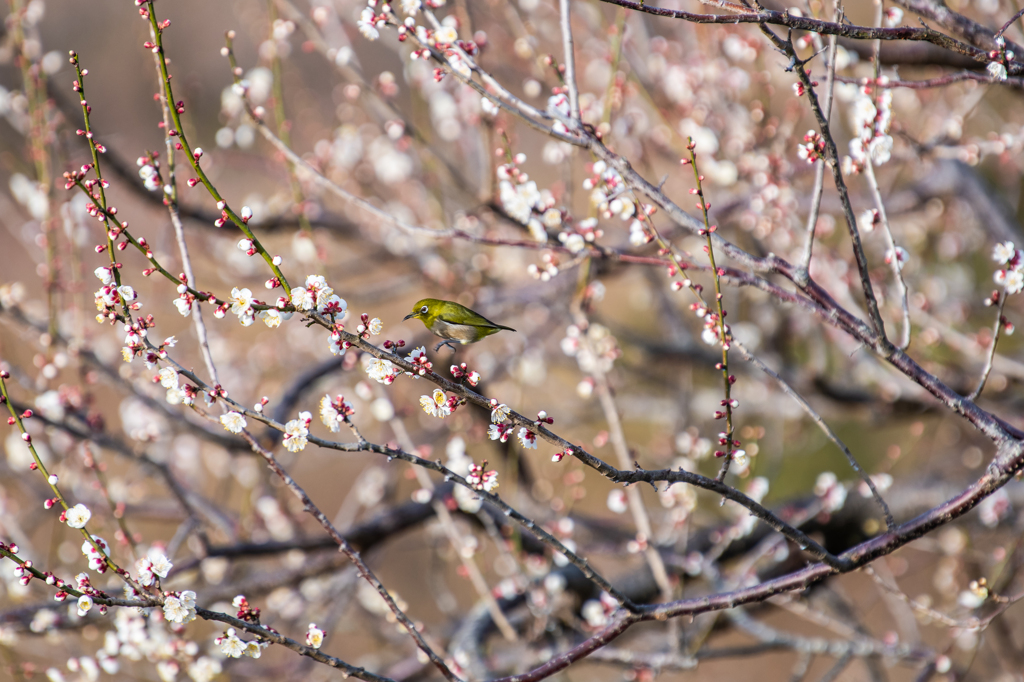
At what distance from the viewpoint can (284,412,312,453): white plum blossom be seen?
4.77 ft

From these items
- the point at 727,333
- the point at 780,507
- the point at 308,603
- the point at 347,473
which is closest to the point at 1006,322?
the point at 727,333

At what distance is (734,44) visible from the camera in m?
3.79

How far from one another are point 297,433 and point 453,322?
1.35ft

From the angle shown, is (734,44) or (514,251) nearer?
(734,44)

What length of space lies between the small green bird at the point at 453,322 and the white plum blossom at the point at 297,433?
32cm

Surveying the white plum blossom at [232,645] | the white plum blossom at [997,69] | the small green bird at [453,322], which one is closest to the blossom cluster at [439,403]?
the small green bird at [453,322]

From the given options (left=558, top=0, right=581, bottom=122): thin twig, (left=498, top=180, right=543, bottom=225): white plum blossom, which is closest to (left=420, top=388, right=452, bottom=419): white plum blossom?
(left=558, top=0, right=581, bottom=122): thin twig

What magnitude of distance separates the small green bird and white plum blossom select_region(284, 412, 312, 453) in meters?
0.32

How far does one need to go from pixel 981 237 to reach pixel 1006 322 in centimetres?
418

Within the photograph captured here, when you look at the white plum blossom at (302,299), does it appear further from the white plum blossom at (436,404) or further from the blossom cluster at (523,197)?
the blossom cluster at (523,197)

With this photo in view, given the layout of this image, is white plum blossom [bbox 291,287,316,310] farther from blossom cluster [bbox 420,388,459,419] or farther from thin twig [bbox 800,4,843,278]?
thin twig [bbox 800,4,843,278]

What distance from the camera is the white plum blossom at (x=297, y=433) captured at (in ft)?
4.77

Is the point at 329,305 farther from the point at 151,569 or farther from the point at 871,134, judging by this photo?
the point at 871,134

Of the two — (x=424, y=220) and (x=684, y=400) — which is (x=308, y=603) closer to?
(x=684, y=400)
